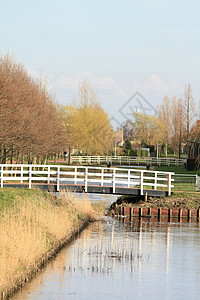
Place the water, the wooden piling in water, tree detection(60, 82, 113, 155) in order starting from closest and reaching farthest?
the water, the wooden piling in water, tree detection(60, 82, 113, 155)

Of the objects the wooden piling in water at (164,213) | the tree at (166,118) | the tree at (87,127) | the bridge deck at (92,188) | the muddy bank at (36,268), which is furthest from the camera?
the tree at (166,118)

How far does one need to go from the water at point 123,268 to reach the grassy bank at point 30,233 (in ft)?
1.38

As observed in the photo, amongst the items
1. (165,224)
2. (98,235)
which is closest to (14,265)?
(98,235)

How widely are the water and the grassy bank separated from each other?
419 mm

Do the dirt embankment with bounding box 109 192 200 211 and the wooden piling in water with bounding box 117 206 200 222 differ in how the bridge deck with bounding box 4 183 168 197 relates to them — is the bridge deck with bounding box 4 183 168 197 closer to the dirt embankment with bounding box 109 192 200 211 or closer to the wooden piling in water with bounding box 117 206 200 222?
the dirt embankment with bounding box 109 192 200 211

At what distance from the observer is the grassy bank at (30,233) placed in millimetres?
15422

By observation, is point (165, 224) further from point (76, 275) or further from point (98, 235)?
point (76, 275)

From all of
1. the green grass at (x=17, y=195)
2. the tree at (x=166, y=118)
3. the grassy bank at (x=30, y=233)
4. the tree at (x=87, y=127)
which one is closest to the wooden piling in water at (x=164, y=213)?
the grassy bank at (x=30, y=233)

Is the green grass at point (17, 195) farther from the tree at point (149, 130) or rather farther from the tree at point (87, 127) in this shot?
the tree at point (149, 130)

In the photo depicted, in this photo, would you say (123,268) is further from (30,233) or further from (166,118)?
(166,118)

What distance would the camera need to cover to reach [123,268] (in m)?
18.4

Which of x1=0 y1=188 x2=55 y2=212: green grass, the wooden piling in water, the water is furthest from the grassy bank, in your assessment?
the wooden piling in water

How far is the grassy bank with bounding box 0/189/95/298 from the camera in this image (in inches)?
607

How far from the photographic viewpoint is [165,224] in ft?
99.3
